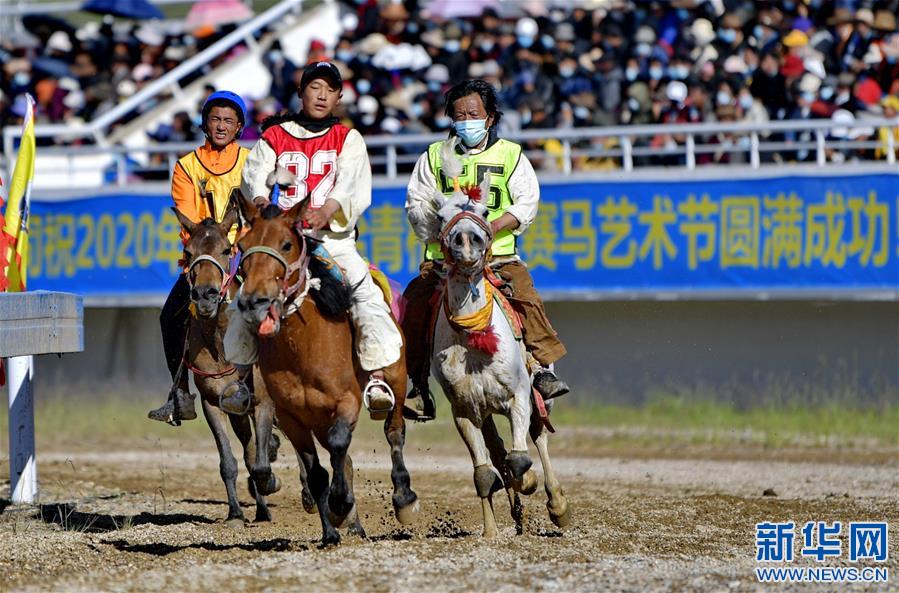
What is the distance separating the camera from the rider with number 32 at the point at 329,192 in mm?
9148

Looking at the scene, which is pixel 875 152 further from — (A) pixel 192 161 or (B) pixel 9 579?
(B) pixel 9 579

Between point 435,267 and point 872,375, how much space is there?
22.2 ft

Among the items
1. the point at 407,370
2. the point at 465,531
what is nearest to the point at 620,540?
the point at 465,531

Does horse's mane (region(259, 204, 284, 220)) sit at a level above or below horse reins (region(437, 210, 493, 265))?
above

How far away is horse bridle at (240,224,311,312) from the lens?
27.2 ft

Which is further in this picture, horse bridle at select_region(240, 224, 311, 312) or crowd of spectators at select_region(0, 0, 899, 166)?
crowd of spectators at select_region(0, 0, 899, 166)

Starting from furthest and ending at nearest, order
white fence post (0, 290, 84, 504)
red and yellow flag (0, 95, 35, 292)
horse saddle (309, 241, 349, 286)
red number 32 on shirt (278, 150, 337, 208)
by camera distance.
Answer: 1. red and yellow flag (0, 95, 35, 292)
2. white fence post (0, 290, 84, 504)
3. red number 32 on shirt (278, 150, 337, 208)
4. horse saddle (309, 241, 349, 286)

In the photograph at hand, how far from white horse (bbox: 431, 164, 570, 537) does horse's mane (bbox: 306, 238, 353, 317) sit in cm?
68

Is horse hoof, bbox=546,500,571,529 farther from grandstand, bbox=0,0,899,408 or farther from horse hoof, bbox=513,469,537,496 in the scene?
grandstand, bbox=0,0,899,408

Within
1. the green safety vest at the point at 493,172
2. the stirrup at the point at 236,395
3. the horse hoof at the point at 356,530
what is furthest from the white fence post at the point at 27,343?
the green safety vest at the point at 493,172

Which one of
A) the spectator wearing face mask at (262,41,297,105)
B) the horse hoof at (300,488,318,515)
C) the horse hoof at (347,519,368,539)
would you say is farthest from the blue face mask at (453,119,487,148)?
the spectator wearing face mask at (262,41,297,105)

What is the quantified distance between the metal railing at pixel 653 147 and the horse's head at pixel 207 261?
601cm

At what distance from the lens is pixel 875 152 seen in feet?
53.6

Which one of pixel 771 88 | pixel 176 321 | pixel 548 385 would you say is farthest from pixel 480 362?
pixel 771 88
